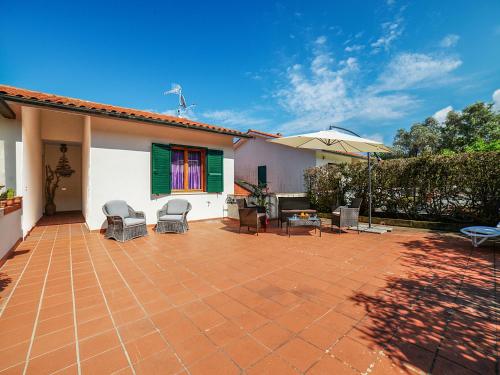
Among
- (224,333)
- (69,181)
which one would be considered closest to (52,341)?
(224,333)

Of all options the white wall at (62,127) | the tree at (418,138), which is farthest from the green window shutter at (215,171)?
the tree at (418,138)

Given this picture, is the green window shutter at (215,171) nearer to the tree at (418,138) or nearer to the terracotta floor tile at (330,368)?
the terracotta floor tile at (330,368)

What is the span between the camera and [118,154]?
7.12 m

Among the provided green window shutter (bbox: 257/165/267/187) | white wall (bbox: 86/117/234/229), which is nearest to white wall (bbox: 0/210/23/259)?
white wall (bbox: 86/117/234/229)

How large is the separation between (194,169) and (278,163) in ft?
21.0

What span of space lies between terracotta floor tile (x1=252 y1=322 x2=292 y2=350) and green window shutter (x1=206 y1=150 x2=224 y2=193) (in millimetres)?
6983

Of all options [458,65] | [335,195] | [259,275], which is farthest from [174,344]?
[458,65]

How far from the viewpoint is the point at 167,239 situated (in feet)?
19.6

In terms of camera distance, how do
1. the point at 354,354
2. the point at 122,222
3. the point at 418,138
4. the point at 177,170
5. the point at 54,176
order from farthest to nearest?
the point at 418,138 → the point at 54,176 → the point at 177,170 → the point at 122,222 → the point at 354,354

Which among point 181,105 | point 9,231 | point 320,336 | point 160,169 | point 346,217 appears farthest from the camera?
point 181,105

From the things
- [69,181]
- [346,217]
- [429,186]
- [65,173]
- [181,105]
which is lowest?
[346,217]

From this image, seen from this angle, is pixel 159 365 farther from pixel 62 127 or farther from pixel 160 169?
pixel 62 127

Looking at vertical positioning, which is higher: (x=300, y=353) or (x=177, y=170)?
(x=177, y=170)

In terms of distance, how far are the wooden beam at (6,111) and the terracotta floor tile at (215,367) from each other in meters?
6.52
